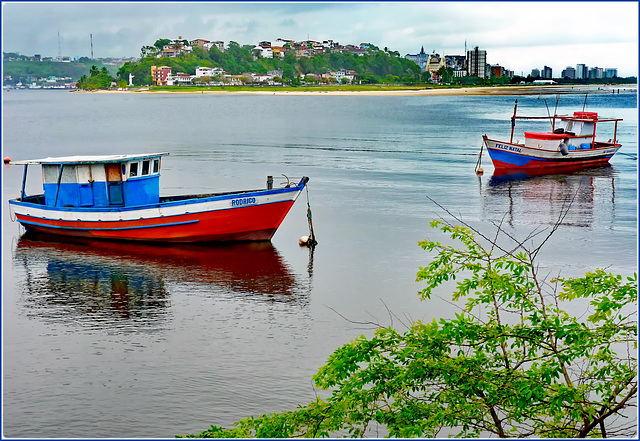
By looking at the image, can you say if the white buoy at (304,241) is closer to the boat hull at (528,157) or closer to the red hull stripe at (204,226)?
the red hull stripe at (204,226)

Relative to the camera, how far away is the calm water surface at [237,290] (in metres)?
16.5

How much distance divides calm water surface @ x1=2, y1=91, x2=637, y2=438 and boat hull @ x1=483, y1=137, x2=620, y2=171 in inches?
51.1

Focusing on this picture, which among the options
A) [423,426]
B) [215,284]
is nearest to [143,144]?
[215,284]

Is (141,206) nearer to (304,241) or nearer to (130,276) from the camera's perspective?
(130,276)

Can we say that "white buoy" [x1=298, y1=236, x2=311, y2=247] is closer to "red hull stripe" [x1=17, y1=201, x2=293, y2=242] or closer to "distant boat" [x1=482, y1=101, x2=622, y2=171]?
"red hull stripe" [x1=17, y1=201, x2=293, y2=242]

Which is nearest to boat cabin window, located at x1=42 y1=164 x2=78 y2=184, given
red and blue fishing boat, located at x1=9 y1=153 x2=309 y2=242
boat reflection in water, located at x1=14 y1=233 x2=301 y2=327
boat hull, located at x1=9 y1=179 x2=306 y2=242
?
red and blue fishing boat, located at x1=9 y1=153 x2=309 y2=242

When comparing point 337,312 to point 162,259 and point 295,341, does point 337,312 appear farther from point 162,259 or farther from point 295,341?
point 162,259

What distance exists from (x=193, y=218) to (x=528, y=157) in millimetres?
29640

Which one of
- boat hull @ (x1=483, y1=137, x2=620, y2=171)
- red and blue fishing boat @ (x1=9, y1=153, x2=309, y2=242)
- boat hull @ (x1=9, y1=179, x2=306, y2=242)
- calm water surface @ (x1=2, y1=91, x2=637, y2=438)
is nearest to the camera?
calm water surface @ (x1=2, y1=91, x2=637, y2=438)

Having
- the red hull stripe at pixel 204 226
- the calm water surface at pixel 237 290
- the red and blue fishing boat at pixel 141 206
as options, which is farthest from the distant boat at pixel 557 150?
the red and blue fishing boat at pixel 141 206

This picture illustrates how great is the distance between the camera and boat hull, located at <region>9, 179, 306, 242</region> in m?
29.2

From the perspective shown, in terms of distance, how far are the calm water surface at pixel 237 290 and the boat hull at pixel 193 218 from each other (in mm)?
584

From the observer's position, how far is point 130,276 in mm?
26125

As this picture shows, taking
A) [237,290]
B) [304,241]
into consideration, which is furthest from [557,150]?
[237,290]
